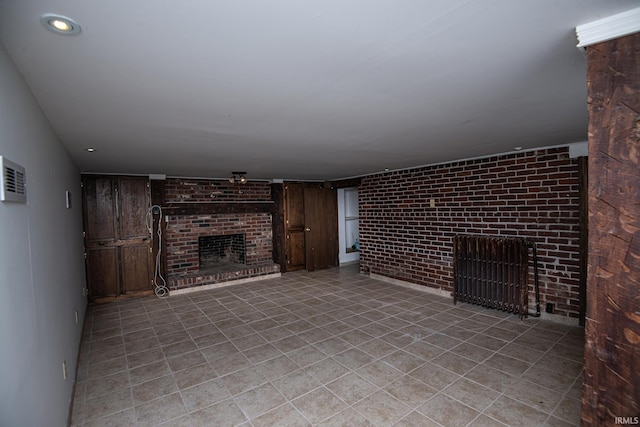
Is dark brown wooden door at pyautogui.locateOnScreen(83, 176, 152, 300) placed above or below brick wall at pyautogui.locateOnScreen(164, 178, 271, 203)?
below

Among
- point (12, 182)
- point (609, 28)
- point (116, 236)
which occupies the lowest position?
point (116, 236)

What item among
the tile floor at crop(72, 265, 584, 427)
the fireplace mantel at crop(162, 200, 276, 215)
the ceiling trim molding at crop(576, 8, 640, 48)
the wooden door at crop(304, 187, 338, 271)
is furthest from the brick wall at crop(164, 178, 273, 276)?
the ceiling trim molding at crop(576, 8, 640, 48)

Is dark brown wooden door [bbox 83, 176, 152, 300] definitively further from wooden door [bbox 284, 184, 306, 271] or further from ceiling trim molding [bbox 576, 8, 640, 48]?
ceiling trim molding [bbox 576, 8, 640, 48]

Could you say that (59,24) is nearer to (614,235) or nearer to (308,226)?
(614,235)

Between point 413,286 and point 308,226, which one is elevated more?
point 308,226

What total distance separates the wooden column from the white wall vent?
2.20 meters

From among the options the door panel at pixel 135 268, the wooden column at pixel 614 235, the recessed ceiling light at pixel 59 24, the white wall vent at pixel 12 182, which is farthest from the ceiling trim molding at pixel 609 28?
the door panel at pixel 135 268

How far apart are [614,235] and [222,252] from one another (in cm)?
642

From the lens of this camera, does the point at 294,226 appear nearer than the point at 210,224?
No

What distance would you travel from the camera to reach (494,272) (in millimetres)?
4051

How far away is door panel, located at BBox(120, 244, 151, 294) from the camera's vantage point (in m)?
4.99

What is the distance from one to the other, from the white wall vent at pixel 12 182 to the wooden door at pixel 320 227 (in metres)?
5.60

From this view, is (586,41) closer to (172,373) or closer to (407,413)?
(407,413)

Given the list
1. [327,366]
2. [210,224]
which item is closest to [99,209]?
[210,224]
